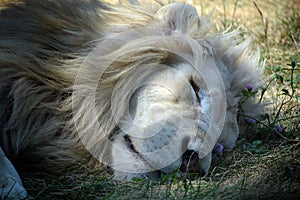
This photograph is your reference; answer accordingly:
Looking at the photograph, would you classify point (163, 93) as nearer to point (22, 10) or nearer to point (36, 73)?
point (36, 73)

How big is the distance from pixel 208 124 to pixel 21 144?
65cm

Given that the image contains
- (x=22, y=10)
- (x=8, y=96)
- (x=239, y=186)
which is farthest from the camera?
(x=22, y=10)

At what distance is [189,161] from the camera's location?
2121mm

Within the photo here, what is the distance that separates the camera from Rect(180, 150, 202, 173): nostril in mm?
2113

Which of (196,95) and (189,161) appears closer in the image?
(189,161)

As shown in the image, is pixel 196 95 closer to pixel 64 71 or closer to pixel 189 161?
pixel 189 161

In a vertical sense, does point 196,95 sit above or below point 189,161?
above

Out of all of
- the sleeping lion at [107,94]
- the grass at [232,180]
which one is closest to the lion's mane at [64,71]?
the sleeping lion at [107,94]

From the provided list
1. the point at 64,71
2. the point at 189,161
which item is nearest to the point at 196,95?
the point at 189,161

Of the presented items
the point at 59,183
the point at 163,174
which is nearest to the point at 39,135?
the point at 59,183

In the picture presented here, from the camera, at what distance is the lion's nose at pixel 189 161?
2.11 metres

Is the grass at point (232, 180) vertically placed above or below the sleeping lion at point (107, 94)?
below

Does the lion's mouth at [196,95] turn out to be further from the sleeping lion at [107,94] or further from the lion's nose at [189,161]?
the lion's nose at [189,161]

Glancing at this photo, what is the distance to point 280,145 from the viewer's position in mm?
2432
